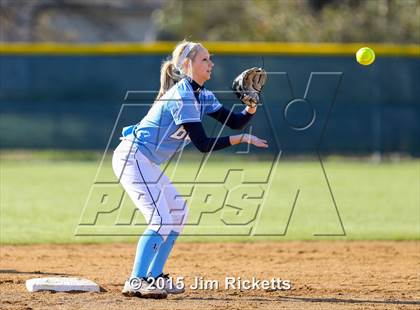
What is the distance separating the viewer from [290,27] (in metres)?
23.5

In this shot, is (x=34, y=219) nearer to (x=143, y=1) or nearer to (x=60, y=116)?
(x=60, y=116)

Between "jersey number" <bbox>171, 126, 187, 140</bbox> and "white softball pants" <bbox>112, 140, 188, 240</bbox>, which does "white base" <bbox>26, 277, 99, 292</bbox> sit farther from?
"jersey number" <bbox>171, 126, 187, 140</bbox>

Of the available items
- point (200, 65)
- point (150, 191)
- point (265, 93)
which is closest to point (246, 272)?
point (150, 191)

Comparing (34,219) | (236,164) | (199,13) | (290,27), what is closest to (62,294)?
(34,219)

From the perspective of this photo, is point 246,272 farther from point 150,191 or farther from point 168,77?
point 168,77

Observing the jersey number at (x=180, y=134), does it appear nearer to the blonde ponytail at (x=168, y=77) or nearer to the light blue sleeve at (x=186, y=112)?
the light blue sleeve at (x=186, y=112)

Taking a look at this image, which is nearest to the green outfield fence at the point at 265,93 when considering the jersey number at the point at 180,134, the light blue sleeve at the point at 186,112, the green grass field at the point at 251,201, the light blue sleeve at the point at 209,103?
the green grass field at the point at 251,201

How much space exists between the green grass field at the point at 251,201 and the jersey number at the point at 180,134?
337cm

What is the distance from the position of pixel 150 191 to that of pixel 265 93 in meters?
10.8

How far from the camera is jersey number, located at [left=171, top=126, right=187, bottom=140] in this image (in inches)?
231

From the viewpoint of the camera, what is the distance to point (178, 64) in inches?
233

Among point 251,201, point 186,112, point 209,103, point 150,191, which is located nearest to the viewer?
point 186,112

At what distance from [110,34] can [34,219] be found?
57.1 ft

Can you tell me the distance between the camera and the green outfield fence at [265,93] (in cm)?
1653
